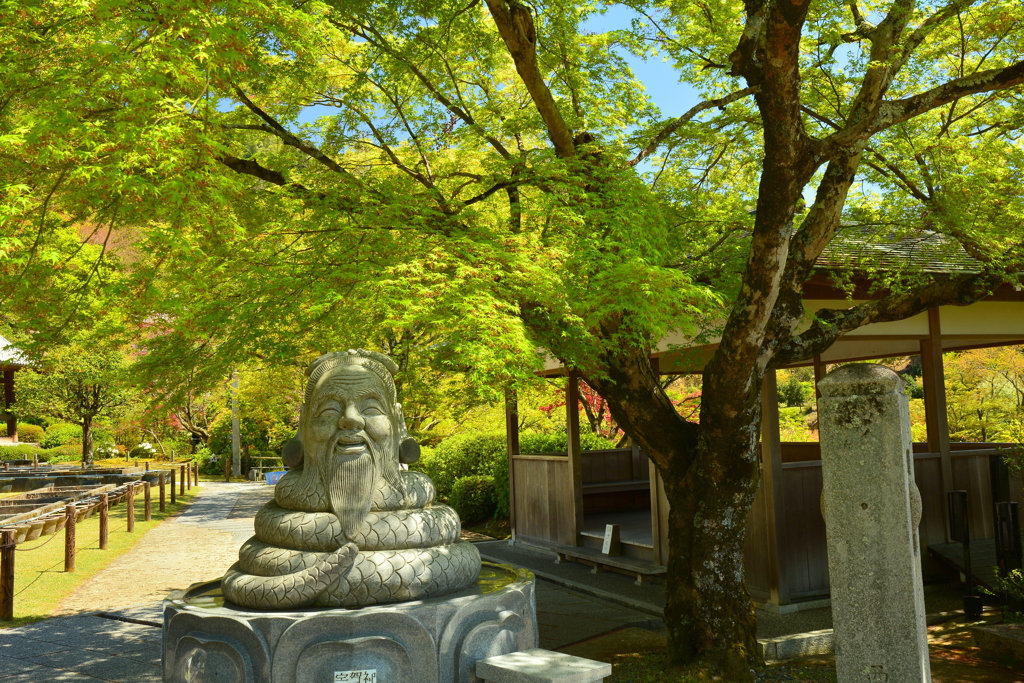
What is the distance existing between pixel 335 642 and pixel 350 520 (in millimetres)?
847

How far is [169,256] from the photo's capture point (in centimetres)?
726

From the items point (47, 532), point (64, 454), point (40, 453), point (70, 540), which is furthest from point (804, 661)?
point (64, 454)

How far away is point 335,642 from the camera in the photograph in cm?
506

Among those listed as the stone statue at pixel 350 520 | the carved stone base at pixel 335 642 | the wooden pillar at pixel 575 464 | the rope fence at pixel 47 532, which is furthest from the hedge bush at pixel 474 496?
the carved stone base at pixel 335 642

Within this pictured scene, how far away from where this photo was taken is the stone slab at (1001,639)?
23.9 feet

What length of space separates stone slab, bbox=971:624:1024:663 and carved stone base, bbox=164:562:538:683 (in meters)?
5.12

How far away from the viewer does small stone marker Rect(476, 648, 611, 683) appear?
194 inches

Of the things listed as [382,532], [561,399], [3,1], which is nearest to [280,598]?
[382,532]

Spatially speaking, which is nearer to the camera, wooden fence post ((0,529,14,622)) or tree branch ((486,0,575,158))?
tree branch ((486,0,575,158))

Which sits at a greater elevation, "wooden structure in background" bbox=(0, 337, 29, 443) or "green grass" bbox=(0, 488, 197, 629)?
"wooden structure in background" bbox=(0, 337, 29, 443)

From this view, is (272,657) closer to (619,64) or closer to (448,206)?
(448,206)

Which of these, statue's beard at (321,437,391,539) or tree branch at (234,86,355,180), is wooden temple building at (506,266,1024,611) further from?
tree branch at (234,86,355,180)

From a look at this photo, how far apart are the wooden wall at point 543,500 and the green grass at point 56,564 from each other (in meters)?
7.39

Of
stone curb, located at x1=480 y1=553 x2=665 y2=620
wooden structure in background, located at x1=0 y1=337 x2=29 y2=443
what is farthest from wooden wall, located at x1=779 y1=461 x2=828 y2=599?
wooden structure in background, located at x1=0 y1=337 x2=29 y2=443
